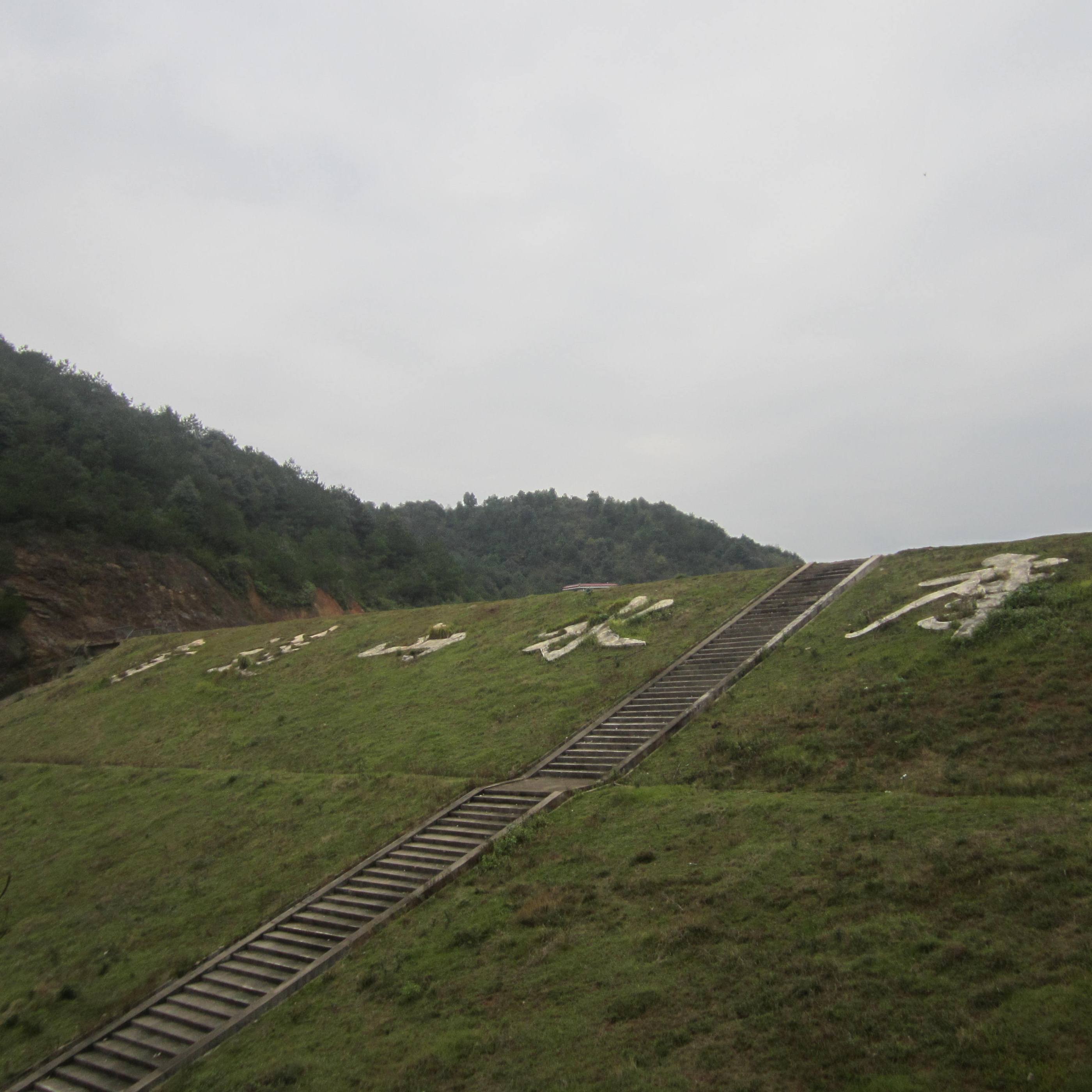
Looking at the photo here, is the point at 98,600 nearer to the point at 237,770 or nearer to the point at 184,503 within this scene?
the point at 184,503

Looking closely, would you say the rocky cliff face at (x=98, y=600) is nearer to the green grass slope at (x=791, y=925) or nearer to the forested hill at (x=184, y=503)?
the forested hill at (x=184, y=503)

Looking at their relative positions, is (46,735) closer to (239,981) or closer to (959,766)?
(239,981)

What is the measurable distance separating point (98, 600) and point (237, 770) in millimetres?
29557

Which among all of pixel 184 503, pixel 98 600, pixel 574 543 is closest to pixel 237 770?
pixel 98 600

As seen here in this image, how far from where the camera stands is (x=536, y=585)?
306 ft

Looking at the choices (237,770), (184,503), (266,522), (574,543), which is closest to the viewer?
(237,770)

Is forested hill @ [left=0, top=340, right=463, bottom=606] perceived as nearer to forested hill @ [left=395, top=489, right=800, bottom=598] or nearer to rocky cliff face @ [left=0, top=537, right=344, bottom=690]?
rocky cliff face @ [left=0, top=537, right=344, bottom=690]

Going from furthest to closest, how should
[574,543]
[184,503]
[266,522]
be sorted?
[574,543]
[266,522]
[184,503]

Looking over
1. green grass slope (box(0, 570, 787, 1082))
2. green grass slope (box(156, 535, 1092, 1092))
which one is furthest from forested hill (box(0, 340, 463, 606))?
green grass slope (box(156, 535, 1092, 1092))

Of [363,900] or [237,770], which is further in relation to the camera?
[237,770]

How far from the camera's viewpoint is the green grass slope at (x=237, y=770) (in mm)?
14828

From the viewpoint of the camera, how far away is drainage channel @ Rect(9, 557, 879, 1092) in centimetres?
1160

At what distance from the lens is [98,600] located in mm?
47125

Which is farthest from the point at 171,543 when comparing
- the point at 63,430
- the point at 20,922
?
the point at 20,922
